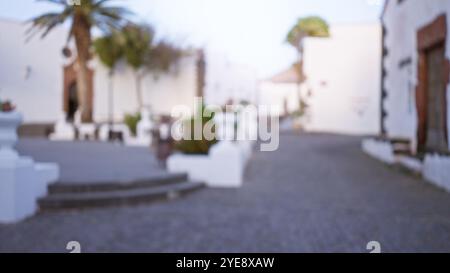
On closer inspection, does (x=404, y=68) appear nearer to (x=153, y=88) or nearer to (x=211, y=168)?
(x=211, y=168)

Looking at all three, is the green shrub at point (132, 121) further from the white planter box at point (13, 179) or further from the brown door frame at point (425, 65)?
the white planter box at point (13, 179)

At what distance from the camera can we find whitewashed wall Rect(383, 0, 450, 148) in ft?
23.4

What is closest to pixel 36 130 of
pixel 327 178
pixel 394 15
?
pixel 327 178

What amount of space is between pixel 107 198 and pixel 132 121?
9309 mm

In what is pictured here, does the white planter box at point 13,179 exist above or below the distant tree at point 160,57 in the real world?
below

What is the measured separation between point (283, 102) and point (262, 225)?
1.25 meters

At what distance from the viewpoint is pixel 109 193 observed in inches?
220

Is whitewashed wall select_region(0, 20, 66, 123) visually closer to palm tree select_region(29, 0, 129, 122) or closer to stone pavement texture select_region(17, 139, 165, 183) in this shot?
palm tree select_region(29, 0, 129, 122)

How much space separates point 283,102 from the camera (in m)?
4.73

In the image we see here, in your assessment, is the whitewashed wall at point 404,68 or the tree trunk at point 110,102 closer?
the whitewashed wall at point 404,68

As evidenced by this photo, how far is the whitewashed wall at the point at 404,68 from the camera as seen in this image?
714 centimetres

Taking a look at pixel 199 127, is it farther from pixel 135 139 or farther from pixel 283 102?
pixel 135 139

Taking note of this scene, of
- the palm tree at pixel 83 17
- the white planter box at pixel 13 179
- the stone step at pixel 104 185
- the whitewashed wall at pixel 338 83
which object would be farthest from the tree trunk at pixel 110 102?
the palm tree at pixel 83 17

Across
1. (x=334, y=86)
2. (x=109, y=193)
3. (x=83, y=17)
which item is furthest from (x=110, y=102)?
(x=83, y=17)
